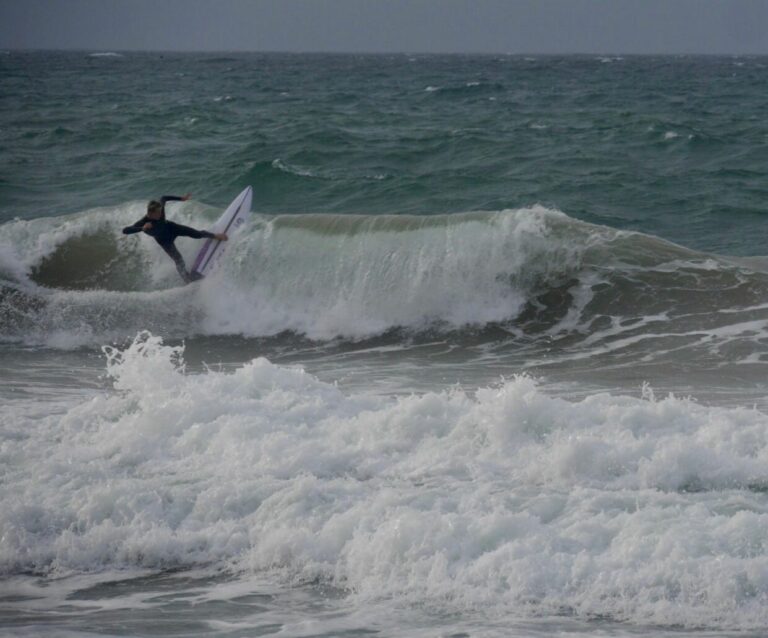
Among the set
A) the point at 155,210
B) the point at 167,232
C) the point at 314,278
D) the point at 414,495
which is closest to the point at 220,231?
the point at 167,232

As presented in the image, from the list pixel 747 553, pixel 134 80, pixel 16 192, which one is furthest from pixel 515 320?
pixel 134 80

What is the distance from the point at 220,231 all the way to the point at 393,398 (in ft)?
A: 19.5

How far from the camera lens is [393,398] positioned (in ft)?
32.3

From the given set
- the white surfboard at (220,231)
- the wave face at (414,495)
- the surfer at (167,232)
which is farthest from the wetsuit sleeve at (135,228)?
the wave face at (414,495)

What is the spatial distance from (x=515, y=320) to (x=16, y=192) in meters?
13.2

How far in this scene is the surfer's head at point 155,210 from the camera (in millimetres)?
13773

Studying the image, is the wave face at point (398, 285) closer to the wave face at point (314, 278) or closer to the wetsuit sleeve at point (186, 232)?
the wave face at point (314, 278)

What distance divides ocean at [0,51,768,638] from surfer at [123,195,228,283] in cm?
36

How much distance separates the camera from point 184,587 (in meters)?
6.26

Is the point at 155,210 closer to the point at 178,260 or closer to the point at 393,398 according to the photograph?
the point at 178,260

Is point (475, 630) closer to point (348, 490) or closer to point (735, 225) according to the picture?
point (348, 490)

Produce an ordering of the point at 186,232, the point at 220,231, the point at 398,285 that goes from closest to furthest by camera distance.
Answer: the point at 398,285, the point at 186,232, the point at 220,231

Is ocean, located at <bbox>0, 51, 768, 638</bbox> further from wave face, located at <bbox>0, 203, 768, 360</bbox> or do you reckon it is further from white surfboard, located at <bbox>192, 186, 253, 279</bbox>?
white surfboard, located at <bbox>192, 186, 253, 279</bbox>

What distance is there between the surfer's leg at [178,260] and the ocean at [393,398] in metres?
0.26
